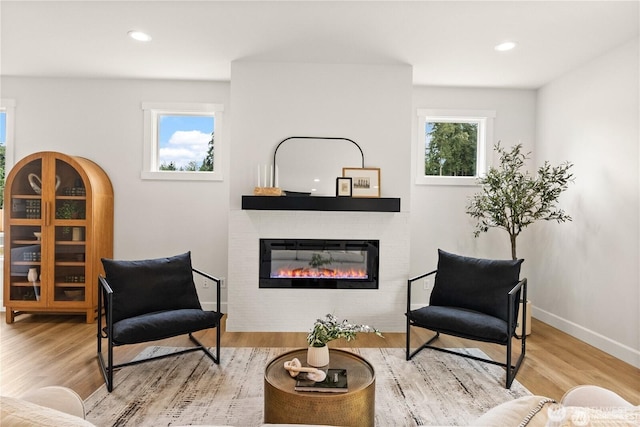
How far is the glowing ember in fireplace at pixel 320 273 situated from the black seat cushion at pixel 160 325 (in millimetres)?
1059

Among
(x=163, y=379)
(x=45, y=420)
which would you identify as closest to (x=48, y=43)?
(x=163, y=379)

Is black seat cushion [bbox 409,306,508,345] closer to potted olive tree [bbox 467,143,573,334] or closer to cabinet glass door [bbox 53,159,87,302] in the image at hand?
potted olive tree [bbox 467,143,573,334]

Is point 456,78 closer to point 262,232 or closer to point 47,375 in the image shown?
point 262,232

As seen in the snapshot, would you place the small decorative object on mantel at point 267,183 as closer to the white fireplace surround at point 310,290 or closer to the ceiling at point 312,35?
the white fireplace surround at point 310,290

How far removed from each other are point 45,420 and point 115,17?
120 inches

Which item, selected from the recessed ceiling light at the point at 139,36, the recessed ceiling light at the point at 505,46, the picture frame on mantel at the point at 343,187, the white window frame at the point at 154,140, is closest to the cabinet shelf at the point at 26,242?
the white window frame at the point at 154,140

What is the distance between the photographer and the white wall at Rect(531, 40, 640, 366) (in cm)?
323

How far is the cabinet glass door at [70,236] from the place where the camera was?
4.01 metres

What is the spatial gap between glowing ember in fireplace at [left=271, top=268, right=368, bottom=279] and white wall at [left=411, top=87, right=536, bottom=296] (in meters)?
0.90

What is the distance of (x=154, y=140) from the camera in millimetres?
4508

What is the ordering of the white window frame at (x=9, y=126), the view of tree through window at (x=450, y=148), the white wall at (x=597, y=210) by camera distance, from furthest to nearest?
the view of tree through window at (x=450, y=148) → the white window frame at (x=9, y=126) → the white wall at (x=597, y=210)

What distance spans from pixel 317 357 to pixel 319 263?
1.85 meters

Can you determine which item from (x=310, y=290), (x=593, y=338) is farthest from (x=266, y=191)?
(x=593, y=338)

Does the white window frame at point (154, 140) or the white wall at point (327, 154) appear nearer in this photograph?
the white wall at point (327, 154)
